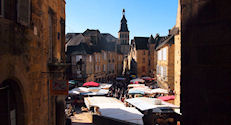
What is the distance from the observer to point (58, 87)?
638 centimetres

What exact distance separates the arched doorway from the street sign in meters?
1.56

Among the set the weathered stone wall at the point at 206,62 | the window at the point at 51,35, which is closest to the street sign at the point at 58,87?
the window at the point at 51,35

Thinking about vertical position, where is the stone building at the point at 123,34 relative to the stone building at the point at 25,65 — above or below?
above

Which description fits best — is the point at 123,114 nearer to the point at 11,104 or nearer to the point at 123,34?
the point at 11,104

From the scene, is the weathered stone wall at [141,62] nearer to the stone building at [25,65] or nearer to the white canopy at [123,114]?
the white canopy at [123,114]

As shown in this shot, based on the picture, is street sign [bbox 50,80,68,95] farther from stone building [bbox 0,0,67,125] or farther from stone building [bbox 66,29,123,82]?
stone building [bbox 66,29,123,82]

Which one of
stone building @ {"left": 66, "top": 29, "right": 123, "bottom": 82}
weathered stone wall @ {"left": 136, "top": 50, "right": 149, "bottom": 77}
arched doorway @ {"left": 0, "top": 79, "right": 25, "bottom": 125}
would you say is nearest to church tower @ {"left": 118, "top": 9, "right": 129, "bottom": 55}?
stone building @ {"left": 66, "top": 29, "right": 123, "bottom": 82}

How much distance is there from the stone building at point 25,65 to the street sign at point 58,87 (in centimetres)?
11

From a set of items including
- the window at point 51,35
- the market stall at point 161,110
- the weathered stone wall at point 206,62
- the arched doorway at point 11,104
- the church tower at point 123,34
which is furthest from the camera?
the church tower at point 123,34

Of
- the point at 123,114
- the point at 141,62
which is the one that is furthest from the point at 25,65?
the point at 141,62

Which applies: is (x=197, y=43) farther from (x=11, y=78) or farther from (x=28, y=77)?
(x=28, y=77)

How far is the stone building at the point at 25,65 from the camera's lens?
4.06 metres

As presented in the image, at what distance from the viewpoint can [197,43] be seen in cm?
199

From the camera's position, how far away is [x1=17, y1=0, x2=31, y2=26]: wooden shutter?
4426mm
